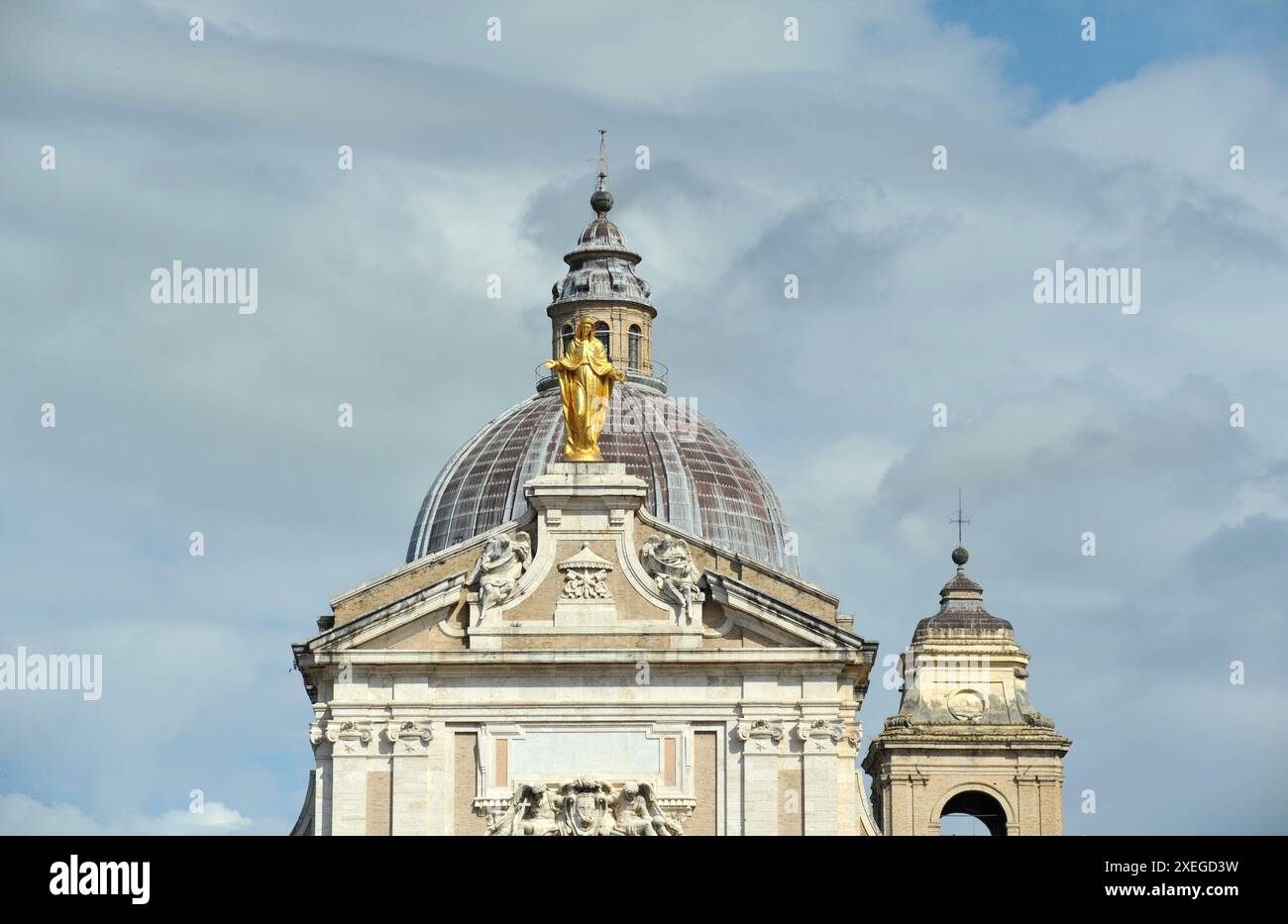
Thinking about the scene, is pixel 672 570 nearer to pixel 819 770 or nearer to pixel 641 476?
pixel 819 770

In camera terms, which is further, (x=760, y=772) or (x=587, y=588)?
(x=587, y=588)

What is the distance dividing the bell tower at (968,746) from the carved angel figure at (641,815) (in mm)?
21228

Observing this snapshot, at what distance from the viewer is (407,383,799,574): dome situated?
4250 inches

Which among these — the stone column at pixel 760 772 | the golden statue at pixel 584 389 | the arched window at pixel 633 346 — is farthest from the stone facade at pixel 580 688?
the arched window at pixel 633 346

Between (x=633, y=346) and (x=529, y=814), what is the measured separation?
3231cm

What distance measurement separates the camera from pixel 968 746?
105m

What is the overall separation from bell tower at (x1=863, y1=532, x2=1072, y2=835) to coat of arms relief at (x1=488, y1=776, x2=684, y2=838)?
2134 cm

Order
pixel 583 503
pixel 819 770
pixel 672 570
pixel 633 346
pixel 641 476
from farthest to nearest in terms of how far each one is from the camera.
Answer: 1. pixel 633 346
2. pixel 641 476
3. pixel 583 503
4. pixel 672 570
5. pixel 819 770

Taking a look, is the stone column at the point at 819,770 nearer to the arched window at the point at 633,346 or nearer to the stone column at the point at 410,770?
the stone column at the point at 410,770

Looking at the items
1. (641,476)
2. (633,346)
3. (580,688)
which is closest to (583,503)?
(580,688)

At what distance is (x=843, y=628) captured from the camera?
8469cm
